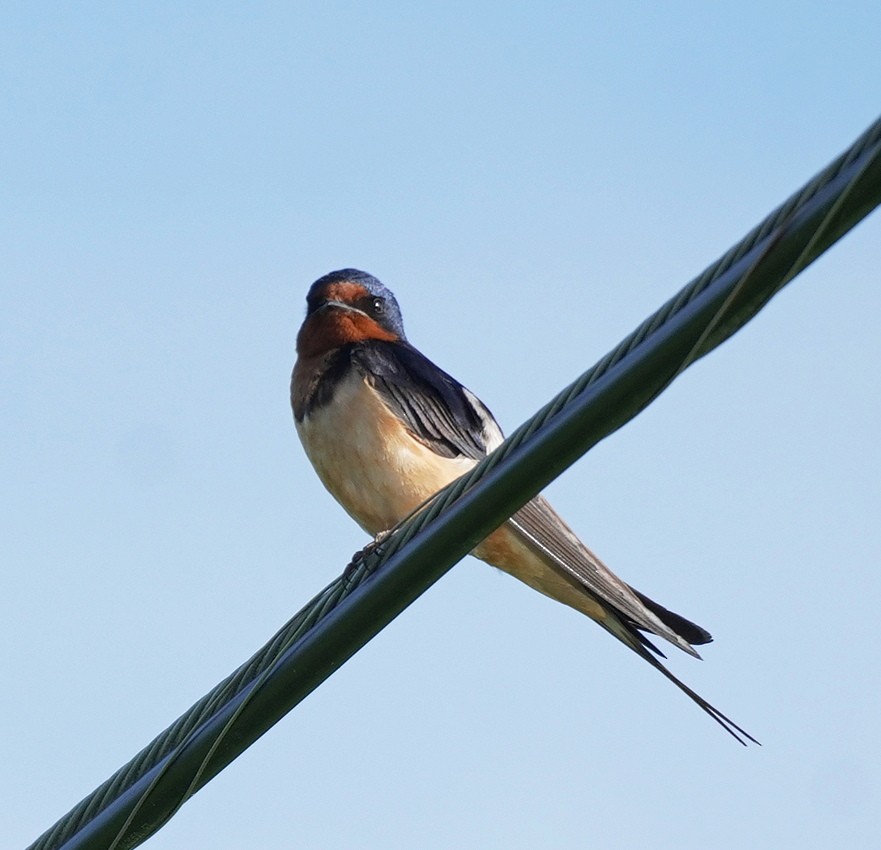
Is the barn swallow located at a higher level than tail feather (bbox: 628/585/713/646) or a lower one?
higher

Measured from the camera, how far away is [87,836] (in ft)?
10.8

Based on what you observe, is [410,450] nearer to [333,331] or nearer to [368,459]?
[368,459]

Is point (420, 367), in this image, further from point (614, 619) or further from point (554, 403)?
point (554, 403)

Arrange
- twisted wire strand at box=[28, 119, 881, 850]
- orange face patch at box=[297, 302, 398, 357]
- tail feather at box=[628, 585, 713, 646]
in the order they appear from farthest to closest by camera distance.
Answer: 1. orange face patch at box=[297, 302, 398, 357]
2. tail feather at box=[628, 585, 713, 646]
3. twisted wire strand at box=[28, 119, 881, 850]

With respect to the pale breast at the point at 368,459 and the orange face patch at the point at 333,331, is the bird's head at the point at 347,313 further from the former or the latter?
the pale breast at the point at 368,459

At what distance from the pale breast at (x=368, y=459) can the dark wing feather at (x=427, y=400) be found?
0.30 ft

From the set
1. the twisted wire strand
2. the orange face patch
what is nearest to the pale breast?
the orange face patch

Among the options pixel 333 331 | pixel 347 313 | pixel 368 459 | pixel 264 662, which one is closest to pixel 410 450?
pixel 368 459

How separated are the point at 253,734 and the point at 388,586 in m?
0.42

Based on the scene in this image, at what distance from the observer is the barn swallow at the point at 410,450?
5.61 m

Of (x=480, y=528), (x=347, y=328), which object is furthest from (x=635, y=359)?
(x=347, y=328)

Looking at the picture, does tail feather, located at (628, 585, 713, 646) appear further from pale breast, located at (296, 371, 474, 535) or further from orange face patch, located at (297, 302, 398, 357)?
orange face patch, located at (297, 302, 398, 357)

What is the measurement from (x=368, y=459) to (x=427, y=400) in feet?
1.64

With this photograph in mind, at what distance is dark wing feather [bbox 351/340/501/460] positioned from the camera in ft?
20.6
